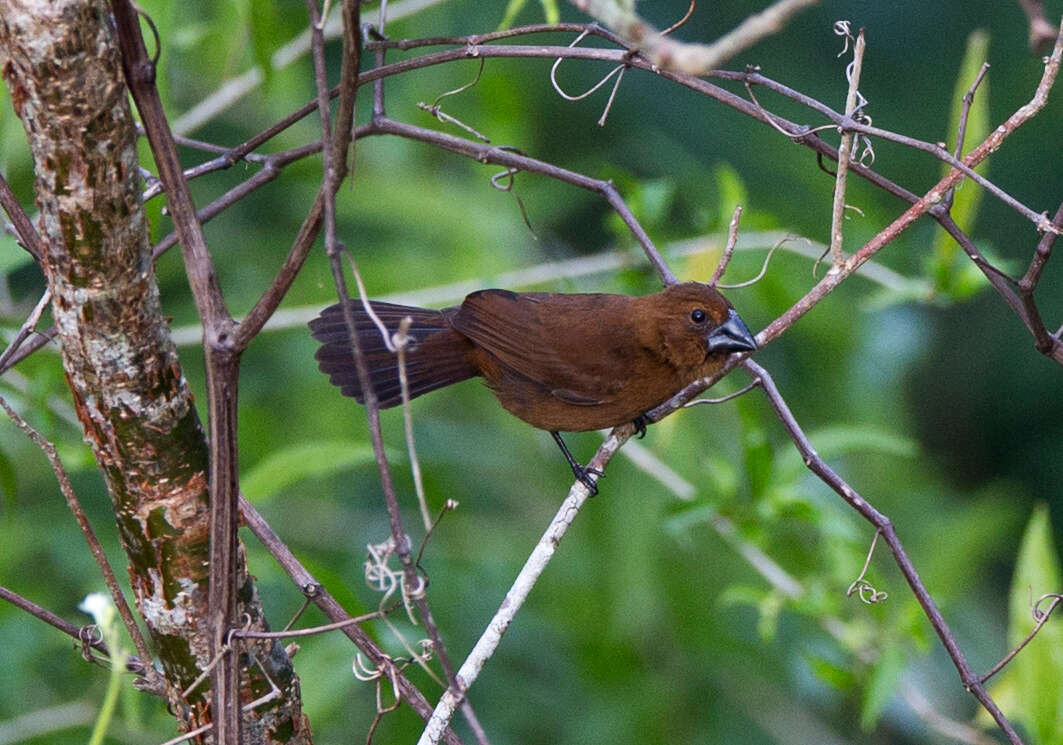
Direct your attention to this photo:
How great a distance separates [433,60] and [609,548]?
2.79m

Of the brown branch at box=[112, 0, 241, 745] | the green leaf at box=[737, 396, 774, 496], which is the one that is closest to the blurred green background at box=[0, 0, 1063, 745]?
the green leaf at box=[737, 396, 774, 496]

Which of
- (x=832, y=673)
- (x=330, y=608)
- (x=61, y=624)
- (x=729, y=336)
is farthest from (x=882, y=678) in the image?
(x=61, y=624)

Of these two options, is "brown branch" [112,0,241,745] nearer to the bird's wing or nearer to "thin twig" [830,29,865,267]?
"thin twig" [830,29,865,267]

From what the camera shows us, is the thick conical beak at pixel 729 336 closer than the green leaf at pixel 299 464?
No

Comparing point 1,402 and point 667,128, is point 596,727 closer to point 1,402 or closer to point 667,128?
point 667,128

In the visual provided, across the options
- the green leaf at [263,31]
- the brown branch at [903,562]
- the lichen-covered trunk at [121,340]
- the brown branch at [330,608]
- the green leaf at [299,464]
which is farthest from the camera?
the green leaf at [299,464]

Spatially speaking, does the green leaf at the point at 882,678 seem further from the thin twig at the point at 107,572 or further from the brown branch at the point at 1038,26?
the brown branch at the point at 1038,26

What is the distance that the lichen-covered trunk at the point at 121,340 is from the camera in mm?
1357

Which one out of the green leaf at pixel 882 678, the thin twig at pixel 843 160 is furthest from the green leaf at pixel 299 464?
Result: the green leaf at pixel 882 678

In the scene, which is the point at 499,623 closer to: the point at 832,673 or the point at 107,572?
the point at 107,572

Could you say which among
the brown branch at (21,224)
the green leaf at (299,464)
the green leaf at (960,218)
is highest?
the green leaf at (960,218)

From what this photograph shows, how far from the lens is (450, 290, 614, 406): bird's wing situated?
3.38 meters

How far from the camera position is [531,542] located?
4625 mm

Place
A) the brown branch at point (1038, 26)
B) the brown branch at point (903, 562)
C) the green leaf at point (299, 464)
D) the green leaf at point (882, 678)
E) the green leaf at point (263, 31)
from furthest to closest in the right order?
the green leaf at point (882, 678), the green leaf at point (299, 464), the green leaf at point (263, 31), the brown branch at point (903, 562), the brown branch at point (1038, 26)
